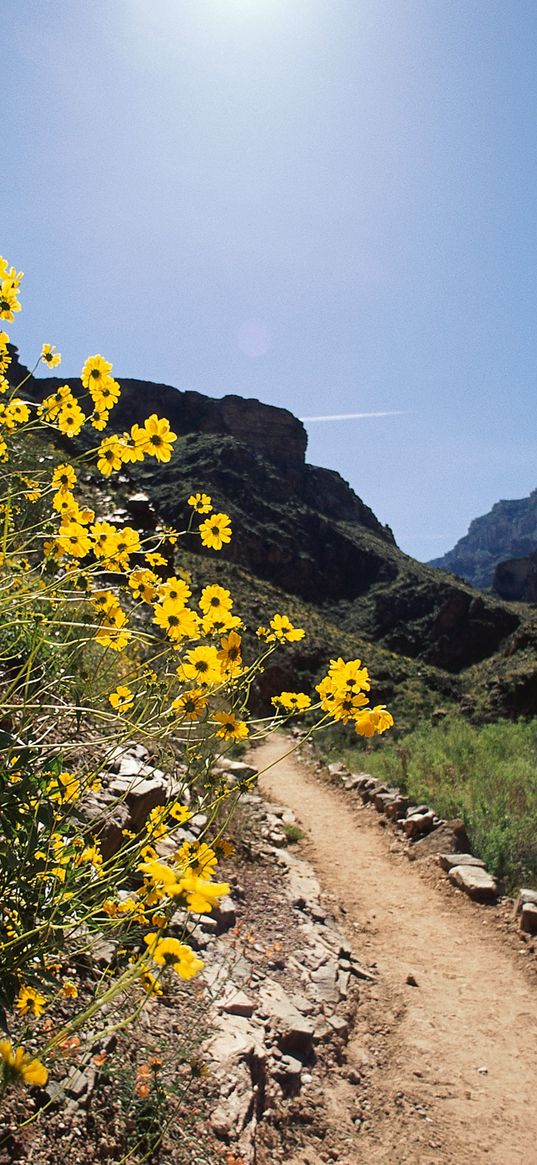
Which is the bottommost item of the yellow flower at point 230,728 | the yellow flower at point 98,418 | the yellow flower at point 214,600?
the yellow flower at point 230,728

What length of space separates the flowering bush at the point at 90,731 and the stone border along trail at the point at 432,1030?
0.57m

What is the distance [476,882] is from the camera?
18.1 feet

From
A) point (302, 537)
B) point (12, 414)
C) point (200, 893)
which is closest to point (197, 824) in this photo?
point (12, 414)

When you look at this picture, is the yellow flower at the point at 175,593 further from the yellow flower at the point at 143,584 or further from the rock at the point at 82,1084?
the rock at the point at 82,1084

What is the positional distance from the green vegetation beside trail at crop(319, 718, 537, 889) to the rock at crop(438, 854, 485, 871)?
0.09m

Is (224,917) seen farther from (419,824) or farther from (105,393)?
(105,393)

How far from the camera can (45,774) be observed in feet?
5.74

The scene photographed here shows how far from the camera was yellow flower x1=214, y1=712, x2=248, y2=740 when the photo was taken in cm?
218

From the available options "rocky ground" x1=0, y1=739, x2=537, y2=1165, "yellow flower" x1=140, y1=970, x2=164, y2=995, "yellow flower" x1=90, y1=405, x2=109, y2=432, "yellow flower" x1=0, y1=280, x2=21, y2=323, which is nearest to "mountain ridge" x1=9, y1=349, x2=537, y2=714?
"rocky ground" x1=0, y1=739, x2=537, y2=1165

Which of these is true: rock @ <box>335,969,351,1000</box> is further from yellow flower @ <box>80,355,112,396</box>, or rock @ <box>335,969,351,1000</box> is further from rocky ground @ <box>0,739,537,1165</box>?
yellow flower @ <box>80,355,112,396</box>

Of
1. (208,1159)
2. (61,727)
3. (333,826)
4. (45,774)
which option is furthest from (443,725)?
(45,774)

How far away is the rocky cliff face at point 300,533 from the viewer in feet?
131

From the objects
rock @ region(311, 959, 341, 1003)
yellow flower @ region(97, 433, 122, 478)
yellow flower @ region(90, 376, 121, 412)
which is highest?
yellow flower @ region(90, 376, 121, 412)

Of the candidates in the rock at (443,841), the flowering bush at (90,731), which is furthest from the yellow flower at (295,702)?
the rock at (443,841)
